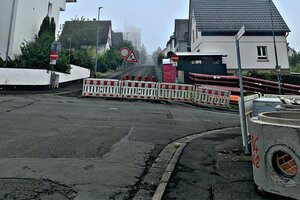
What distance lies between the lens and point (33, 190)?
10.8ft

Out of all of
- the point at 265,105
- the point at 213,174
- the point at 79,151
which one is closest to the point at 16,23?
the point at 79,151

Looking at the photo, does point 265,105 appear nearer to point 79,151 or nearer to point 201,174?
point 201,174

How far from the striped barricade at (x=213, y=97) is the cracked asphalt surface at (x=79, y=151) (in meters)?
5.87

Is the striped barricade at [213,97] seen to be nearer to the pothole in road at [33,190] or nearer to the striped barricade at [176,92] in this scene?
the striped barricade at [176,92]

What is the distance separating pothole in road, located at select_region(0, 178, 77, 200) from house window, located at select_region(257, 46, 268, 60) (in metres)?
26.6

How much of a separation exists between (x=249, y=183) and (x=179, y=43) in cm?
→ 4927

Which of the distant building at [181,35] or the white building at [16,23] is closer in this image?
the white building at [16,23]

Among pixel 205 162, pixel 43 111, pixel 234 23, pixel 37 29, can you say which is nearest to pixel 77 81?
pixel 37 29

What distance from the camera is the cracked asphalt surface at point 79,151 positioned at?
342 cm

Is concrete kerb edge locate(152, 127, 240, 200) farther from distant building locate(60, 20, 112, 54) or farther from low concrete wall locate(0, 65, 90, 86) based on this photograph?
distant building locate(60, 20, 112, 54)

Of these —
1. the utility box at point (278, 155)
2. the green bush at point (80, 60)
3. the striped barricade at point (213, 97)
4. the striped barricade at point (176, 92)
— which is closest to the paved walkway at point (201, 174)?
the utility box at point (278, 155)

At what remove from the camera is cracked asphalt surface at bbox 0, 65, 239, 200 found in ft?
11.2

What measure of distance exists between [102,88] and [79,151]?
10.9m

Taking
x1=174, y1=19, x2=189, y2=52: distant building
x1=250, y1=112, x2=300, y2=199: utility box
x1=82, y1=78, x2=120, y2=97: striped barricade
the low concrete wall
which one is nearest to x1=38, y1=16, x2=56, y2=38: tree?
the low concrete wall
